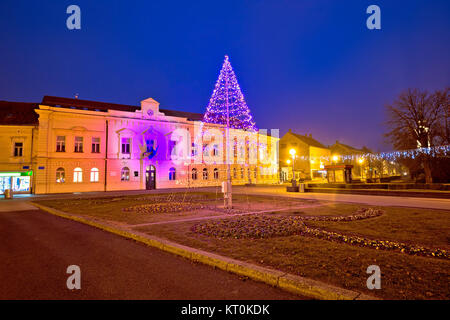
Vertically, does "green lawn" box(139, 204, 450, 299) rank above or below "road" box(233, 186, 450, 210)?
above

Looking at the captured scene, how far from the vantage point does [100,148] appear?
3198cm

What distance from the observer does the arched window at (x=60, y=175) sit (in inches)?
1155

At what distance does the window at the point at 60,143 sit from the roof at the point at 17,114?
13.5 ft

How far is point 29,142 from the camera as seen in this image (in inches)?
1189

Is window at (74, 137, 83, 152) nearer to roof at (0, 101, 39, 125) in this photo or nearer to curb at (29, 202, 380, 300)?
roof at (0, 101, 39, 125)

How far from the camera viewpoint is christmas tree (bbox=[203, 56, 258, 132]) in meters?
→ 15.9

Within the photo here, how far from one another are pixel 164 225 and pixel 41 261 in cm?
397

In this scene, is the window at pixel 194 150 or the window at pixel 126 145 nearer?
the window at pixel 126 145

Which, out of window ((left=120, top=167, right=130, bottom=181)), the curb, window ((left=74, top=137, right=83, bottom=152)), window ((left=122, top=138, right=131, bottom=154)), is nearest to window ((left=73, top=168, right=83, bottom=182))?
window ((left=74, top=137, right=83, bottom=152))

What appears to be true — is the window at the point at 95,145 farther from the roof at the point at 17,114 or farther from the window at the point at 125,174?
the roof at the point at 17,114

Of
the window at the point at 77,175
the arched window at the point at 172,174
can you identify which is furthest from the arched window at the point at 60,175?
the arched window at the point at 172,174

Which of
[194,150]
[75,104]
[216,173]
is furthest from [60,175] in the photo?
[216,173]

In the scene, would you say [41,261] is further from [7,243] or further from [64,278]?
[7,243]
